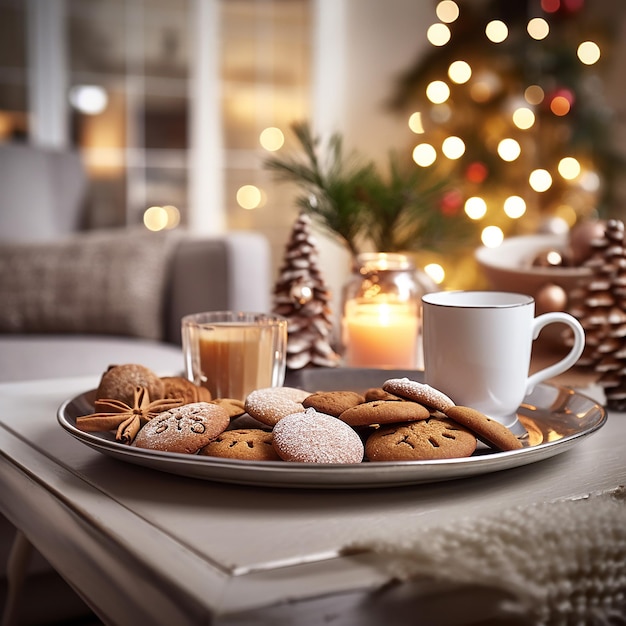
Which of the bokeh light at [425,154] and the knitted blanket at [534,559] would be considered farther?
the bokeh light at [425,154]

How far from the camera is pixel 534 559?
1.45ft

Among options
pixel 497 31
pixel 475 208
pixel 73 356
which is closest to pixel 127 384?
pixel 73 356

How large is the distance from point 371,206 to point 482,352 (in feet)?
1.95

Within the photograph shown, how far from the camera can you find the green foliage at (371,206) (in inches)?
49.6

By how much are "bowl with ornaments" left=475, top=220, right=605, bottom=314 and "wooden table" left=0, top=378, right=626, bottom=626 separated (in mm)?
347

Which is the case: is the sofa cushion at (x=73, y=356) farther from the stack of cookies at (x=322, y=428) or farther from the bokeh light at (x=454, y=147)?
the bokeh light at (x=454, y=147)

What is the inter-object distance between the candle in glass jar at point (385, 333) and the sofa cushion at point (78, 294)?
43.7 inches

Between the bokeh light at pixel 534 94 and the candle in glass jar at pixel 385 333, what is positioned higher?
the bokeh light at pixel 534 94

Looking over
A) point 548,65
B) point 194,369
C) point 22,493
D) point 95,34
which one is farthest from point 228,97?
point 22,493

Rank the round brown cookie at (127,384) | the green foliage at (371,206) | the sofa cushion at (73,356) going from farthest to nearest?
the sofa cushion at (73,356), the green foliage at (371,206), the round brown cookie at (127,384)

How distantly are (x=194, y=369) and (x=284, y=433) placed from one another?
0.33 meters

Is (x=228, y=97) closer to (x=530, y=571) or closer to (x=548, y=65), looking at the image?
(x=548, y=65)

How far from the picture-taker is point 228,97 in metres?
3.97

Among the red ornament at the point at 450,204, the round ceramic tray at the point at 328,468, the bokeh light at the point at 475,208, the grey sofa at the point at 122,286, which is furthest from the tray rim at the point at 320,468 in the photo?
the bokeh light at the point at 475,208
